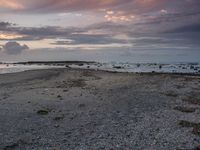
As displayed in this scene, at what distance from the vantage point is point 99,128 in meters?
20.8

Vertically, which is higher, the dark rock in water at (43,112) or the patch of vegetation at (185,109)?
the patch of vegetation at (185,109)

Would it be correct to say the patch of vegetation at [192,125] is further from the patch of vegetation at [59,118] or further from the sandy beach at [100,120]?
the patch of vegetation at [59,118]

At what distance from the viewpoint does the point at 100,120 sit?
23203 mm

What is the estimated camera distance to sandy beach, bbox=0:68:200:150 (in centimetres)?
1778

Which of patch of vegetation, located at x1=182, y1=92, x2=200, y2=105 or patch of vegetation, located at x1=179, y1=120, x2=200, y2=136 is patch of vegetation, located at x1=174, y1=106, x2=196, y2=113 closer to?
patch of vegetation, located at x1=182, y1=92, x2=200, y2=105

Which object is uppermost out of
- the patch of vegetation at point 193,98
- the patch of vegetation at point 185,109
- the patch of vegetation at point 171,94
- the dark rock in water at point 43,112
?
the patch of vegetation at point 171,94

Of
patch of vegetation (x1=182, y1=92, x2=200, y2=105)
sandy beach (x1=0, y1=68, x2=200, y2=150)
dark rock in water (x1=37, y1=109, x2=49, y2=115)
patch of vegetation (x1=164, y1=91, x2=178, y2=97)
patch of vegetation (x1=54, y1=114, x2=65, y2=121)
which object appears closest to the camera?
sandy beach (x1=0, y1=68, x2=200, y2=150)

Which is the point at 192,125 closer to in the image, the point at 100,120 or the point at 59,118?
the point at 100,120

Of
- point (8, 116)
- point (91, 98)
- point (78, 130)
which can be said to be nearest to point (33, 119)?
point (8, 116)

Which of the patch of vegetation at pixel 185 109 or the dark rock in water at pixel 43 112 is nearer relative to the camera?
the dark rock in water at pixel 43 112

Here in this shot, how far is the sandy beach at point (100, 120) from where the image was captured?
17781mm

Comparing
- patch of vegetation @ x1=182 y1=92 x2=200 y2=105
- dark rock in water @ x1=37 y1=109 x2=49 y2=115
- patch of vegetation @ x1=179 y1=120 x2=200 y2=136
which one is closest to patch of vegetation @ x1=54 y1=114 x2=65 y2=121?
dark rock in water @ x1=37 y1=109 x2=49 y2=115

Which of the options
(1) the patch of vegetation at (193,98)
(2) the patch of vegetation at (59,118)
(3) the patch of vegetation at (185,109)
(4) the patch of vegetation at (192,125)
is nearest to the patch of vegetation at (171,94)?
(1) the patch of vegetation at (193,98)

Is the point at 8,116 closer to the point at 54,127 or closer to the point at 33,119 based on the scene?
the point at 33,119
